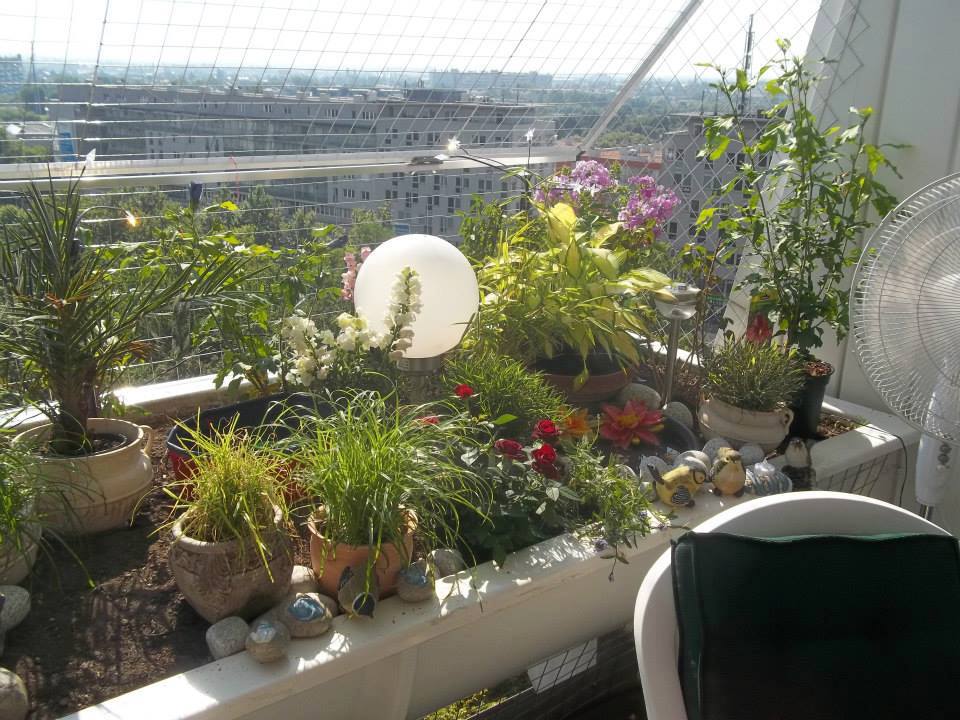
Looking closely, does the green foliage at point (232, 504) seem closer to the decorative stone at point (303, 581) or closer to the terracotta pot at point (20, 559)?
the decorative stone at point (303, 581)

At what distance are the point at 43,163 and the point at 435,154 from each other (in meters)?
1.29

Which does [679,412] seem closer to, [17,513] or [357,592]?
[357,592]

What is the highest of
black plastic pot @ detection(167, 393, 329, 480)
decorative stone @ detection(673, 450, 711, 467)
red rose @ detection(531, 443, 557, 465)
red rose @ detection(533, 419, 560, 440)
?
red rose @ detection(533, 419, 560, 440)

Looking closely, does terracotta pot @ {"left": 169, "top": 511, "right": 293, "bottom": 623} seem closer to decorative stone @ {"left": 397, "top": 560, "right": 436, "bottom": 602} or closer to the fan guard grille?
decorative stone @ {"left": 397, "top": 560, "right": 436, "bottom": 602}

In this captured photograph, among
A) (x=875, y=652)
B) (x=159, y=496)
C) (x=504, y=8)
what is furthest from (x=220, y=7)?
(x=875, y=652)

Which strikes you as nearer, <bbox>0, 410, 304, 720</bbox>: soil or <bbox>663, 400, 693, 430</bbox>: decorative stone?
<bbox>0, 410, 304, 720</bbox>: soil

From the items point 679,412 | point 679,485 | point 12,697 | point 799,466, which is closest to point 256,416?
point 12,697

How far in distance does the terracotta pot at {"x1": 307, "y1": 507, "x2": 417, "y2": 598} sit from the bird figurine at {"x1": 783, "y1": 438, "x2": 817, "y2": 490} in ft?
3.91

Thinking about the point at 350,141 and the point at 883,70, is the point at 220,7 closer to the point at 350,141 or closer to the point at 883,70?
the point at 350,141

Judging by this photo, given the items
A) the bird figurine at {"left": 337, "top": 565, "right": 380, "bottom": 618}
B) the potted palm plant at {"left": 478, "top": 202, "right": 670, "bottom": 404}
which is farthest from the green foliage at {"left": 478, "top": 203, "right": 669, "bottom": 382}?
the bird figurine at {"left": 337, "top": 565, "right": 380, "bottom": 618}

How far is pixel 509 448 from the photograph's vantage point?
1718mm

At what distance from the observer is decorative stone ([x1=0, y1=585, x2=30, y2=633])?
1410 mm

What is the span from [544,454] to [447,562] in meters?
0.30

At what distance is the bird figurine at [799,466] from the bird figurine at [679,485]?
0.44m
